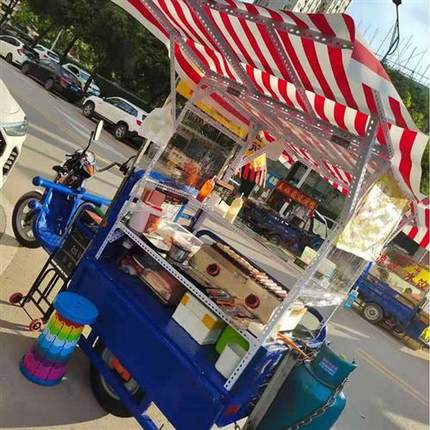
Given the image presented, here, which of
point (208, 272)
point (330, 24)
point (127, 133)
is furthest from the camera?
point (127, 133)

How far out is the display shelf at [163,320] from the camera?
135 inches

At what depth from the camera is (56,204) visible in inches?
222

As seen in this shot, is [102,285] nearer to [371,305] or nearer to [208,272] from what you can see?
[208,272]

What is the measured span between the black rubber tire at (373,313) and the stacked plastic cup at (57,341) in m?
11.2

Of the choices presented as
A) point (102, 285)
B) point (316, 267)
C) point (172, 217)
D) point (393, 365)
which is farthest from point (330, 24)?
point (393, 365)

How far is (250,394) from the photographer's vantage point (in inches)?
135

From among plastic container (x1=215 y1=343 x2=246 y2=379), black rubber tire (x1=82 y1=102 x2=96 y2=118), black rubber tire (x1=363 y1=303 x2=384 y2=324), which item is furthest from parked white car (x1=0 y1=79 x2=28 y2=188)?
black rubber tire (x1=82 y1=102 x2=96 y2=118)

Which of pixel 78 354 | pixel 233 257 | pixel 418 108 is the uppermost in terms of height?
pixel 418 108

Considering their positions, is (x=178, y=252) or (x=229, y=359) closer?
(x=229, y=359)

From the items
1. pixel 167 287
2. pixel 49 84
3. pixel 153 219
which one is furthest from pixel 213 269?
pixel 49 84

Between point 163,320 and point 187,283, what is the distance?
0.39m

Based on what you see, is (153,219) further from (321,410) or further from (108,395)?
(321,410)

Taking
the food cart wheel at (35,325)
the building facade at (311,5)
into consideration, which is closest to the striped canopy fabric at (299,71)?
the food cart wheel at (35,325)

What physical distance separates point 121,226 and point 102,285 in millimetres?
558
